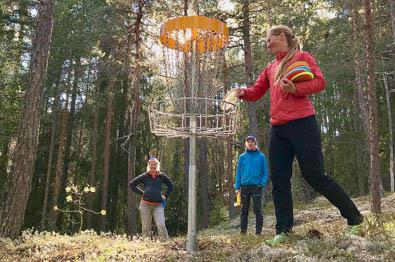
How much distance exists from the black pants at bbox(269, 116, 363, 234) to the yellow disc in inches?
45.3

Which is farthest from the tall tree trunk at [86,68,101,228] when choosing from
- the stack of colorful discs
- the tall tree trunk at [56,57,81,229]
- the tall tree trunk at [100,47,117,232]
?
the stack of colorful discs

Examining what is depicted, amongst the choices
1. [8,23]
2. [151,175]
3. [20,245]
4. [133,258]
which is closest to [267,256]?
[133,258]

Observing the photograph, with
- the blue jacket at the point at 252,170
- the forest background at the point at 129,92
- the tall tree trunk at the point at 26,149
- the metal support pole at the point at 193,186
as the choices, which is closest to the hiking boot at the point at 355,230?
the metal support pole at the point at 193,186

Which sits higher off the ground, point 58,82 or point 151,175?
point 58,82

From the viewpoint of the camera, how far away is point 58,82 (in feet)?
66.4

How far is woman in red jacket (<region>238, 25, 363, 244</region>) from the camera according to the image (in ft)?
12.3

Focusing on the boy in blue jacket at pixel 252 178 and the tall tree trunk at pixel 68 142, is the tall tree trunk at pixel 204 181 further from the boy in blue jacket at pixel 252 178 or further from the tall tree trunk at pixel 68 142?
the boy in blue jacket at pixel 252 178

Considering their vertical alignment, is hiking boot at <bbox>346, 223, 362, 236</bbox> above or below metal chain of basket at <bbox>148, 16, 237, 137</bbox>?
below

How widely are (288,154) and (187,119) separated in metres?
1.12

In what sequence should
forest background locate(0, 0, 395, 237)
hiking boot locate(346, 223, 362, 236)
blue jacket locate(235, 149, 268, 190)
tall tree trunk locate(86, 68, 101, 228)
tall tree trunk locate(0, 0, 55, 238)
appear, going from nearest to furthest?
hiking boot locate(346, 223, 362, 236) → blue jacket locate(235, 149, 268, 190) → tall tree trunk locate(0, 0, 55, 238) → forest background locate(0, 0, 395, 237) → tall tree trunk locate(86, 68, 101, 228)

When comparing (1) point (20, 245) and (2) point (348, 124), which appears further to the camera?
(2) point (348, 124)

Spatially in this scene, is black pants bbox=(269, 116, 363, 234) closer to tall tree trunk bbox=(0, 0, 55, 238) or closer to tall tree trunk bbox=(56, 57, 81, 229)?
tall tree trunk bbox=(0, 0, 55, 238)

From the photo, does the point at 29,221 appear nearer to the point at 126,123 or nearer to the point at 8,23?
the point at 126,123


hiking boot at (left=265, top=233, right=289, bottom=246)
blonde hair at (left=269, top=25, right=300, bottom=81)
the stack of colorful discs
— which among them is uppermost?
blonde hair at (left=269, top=25, right=300, bottom=81)
